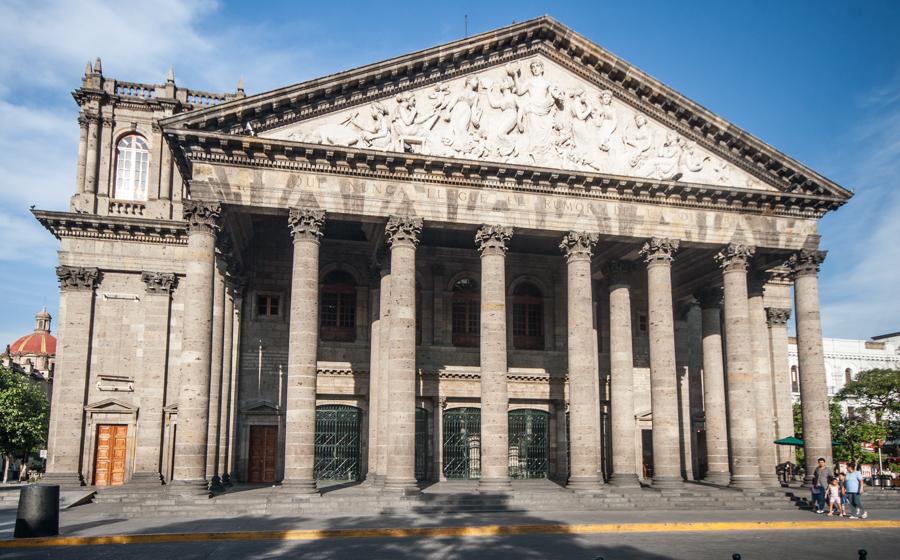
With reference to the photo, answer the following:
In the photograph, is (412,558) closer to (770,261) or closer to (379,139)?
(379,139)

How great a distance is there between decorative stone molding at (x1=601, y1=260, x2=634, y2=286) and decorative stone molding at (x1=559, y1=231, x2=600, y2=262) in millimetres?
3204

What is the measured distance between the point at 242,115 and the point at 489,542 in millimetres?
16042

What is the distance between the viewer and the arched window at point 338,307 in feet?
111

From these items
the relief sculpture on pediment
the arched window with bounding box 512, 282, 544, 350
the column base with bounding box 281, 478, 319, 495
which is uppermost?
the relief sculpture on pediment

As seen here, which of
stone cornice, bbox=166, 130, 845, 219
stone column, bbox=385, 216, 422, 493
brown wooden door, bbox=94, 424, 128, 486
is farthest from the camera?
brown wooden door, bbox=94, 424, 128, 486

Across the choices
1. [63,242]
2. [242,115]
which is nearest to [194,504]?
[242,115]

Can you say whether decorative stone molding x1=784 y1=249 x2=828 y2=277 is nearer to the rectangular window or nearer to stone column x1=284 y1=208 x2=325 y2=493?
stone column x1=284 y1=208 x2=325 y2=493

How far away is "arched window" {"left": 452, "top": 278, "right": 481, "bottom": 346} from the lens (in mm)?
34812

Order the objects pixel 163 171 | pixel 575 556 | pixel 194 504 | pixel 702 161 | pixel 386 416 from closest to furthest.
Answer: pixel 575 556
pixel 194 504
pixel 386 416
pixel 702 161
pixel 163 171

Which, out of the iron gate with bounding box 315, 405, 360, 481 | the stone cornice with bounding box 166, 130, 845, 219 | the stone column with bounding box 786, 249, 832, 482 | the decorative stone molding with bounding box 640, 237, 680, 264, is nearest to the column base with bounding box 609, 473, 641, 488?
the stone column with bounding box 786, 249, 832, 482

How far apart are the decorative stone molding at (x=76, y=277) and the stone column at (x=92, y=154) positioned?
3.35 metres

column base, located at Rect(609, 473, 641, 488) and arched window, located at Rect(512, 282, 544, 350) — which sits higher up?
arched window, located at Rect(512, 282, 544, 350)

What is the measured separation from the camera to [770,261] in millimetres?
32375

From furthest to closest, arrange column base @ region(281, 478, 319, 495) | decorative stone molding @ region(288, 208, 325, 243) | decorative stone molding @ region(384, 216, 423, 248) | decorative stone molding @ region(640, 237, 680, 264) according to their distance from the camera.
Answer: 1. decorative stone molding @ region(640, 237, 680, 264)
2. decorative stone molding @ region(384, 216, 423, 248)
3. decorative stone molding @ region(288, 208, 325, 243)
4. column base @ region(281, 478, 319, 495)
